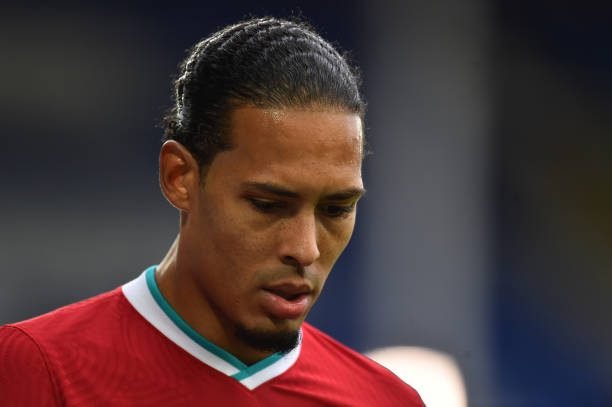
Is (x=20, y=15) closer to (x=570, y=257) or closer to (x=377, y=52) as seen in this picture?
(x=377, y=52)

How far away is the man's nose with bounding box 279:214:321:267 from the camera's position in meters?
1.30

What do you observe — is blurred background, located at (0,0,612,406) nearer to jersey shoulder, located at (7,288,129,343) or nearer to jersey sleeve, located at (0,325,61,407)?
jersey shoulder, located at (7,288,129,343)

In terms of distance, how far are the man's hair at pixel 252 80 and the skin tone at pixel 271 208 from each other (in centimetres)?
2

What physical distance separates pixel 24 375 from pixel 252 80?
54cm

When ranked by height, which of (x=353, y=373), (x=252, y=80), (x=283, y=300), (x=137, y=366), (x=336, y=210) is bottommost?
(x=353, y=373)

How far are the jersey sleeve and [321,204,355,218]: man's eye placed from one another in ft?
1.52

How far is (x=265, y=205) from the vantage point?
4.30 feet

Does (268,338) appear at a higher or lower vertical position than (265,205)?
lower

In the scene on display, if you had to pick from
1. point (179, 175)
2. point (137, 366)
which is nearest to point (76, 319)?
point (137, 366)

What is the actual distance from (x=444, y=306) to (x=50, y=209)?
4.64 ft

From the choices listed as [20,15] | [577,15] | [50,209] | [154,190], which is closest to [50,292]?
[50,209]

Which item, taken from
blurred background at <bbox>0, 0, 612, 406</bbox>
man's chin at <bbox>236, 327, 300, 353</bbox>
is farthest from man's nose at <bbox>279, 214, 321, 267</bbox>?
blurred background at <bbox>0, 0, 612, 406</bbox>

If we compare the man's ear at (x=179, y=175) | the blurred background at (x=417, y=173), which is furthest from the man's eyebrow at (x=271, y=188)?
the blurred background at (x=417, y=173)

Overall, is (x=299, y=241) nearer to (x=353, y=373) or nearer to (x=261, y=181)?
(x=261, y=181)
